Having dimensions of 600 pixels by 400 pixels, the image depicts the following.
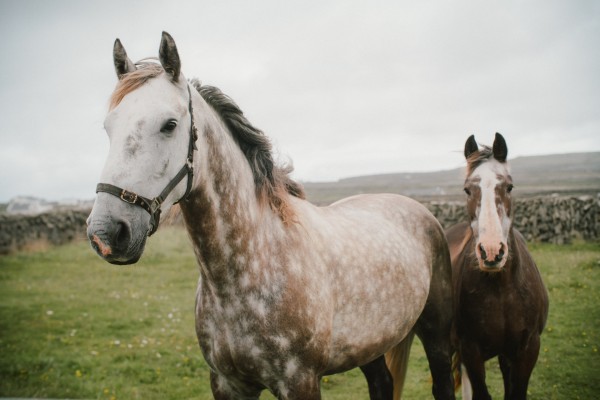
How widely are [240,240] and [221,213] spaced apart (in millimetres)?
184

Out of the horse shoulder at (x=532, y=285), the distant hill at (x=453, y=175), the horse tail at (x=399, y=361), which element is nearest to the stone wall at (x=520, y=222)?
the horse tail at (x=399, y=361)

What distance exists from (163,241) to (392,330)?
16.6 metres

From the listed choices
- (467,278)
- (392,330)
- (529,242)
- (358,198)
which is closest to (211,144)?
(392,330)

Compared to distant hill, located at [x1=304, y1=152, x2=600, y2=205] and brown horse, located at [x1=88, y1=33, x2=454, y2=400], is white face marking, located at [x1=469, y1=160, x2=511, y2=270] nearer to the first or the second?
brown horse, located at [x1=88, y1=33, x2=454, y2=400]

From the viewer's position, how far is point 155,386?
18.6 feet

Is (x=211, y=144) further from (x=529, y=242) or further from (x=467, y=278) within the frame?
(x=529, y=242)

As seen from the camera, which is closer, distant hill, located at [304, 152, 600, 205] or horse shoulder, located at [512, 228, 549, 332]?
horse shoulder, located at [512, 228, 549, 332]

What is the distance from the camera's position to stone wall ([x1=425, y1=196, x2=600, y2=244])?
15.6m

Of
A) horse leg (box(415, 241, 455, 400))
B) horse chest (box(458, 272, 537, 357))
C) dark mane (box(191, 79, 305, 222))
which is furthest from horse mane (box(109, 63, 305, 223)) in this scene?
horse chest (box(458, 272, 537, 357))

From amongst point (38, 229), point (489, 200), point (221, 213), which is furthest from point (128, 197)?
point (38, 229)

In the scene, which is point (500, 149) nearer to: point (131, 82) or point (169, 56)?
point (169, 56)

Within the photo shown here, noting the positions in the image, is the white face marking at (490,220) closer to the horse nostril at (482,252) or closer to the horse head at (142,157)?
the horse nostril at (482,252)

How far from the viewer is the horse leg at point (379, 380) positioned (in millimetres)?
4023

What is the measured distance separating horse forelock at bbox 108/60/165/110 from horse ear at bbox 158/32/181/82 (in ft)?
0.19
